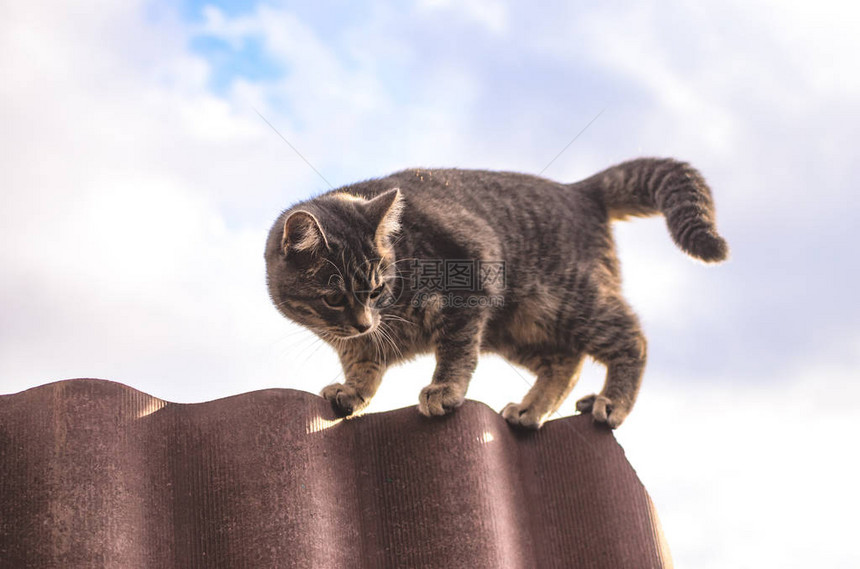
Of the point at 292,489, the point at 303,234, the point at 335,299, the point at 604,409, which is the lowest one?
the point at 292,489

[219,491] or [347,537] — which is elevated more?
[219,491]

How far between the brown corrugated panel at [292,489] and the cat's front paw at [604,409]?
0.14 meters

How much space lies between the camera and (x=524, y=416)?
10.2 feet

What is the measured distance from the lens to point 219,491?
101 inches

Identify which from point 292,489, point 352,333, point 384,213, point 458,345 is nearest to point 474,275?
point 458,345

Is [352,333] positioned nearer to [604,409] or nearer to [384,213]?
[384,213]

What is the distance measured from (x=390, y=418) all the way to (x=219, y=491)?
0.63 metres

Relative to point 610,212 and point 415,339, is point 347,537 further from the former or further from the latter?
point 610,212

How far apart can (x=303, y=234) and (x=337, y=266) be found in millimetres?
188

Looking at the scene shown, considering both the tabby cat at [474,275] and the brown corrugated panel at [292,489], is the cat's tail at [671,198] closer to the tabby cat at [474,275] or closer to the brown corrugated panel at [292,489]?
the tabby cat at [474,275]

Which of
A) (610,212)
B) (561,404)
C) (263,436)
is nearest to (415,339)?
(561,404)

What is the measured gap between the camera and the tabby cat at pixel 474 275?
3.29 metres

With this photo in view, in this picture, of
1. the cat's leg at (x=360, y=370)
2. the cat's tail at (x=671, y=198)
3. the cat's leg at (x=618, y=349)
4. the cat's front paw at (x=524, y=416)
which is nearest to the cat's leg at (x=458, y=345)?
the cat's front paw at (x=524, y=416)

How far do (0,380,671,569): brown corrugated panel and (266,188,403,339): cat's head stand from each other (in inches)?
21.5
